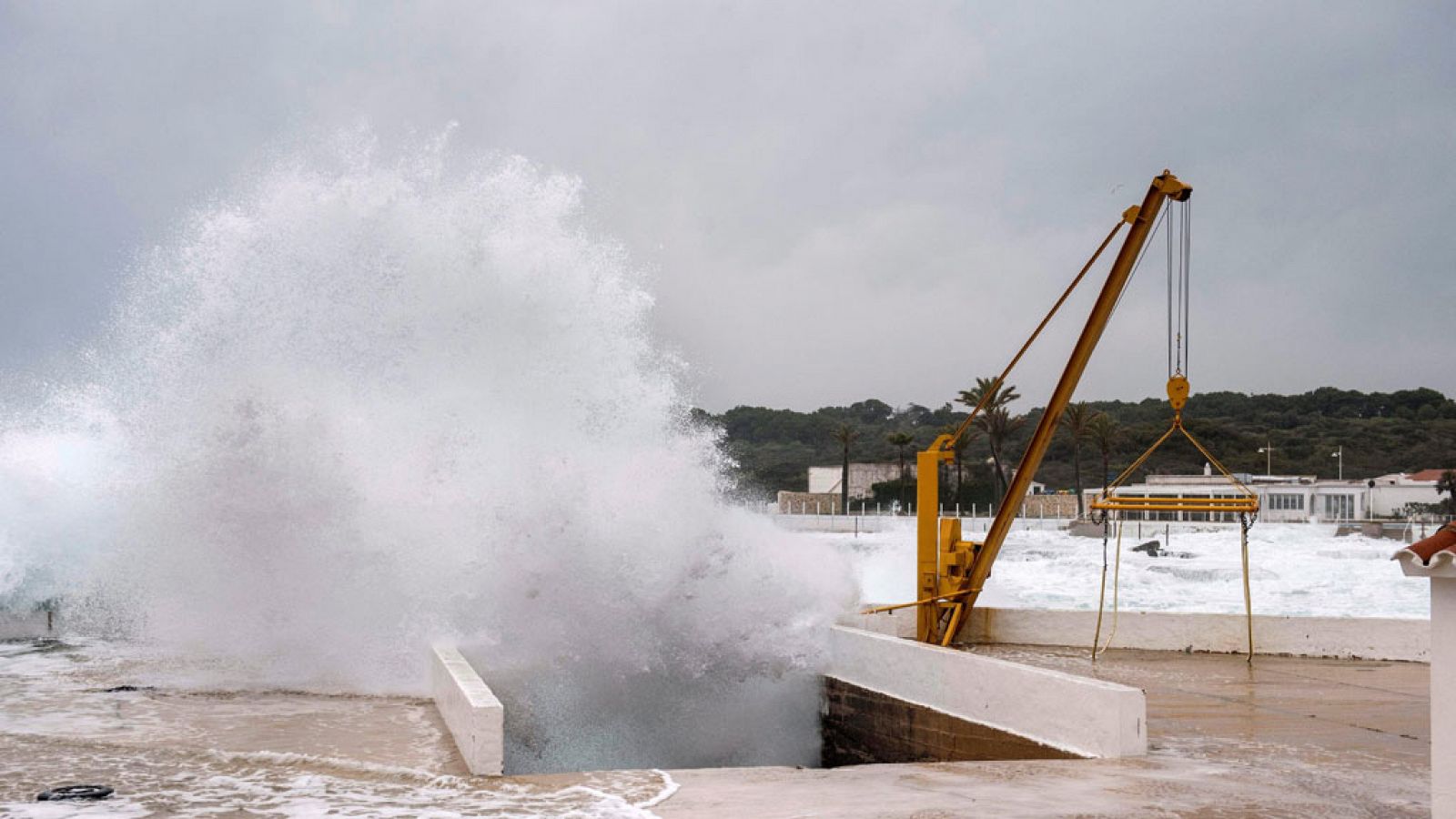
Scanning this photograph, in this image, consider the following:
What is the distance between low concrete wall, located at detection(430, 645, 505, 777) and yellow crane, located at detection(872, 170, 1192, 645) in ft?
16.9

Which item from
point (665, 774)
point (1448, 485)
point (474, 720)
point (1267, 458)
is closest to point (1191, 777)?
point (665, 774)

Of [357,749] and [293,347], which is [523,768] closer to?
[357,749]

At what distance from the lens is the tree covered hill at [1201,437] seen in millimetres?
92000

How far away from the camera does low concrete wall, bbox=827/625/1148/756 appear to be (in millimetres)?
8547

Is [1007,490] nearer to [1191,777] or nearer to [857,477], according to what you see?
[1191,777]

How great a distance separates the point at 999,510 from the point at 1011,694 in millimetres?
4334

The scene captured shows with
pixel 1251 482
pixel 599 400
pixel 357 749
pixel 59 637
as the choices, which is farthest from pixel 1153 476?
pixel 357 749

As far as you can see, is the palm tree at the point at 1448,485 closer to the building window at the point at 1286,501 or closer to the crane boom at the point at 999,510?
the building window at the point at 1286,501

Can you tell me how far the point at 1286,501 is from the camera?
7462 cm

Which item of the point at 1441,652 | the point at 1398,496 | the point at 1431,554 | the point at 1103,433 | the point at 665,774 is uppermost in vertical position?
the point at 1103,433

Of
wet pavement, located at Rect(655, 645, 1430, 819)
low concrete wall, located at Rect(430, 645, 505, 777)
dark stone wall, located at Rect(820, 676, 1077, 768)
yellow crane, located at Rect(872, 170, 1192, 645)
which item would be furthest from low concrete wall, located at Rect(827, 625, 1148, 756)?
low concrete wall, located at Rect(430, 645, 505, 777)

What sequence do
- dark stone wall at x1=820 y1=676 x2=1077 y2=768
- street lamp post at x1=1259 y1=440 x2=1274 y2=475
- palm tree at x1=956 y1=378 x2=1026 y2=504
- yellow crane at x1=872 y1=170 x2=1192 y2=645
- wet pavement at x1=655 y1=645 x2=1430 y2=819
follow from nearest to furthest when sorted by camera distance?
wet pavement at x1=655 y1=645 x2=1430 y2=819, dark stone wall at x1=820 y1=676 x2=1077 y2=768, yellow crane at x1=872 y1=170 x2=1192 y2=645, palm tree at x1=956 y1=378 x2=1026 y2=504, street lamp post at x1=1259 y1=440 x2=1274 y2=475

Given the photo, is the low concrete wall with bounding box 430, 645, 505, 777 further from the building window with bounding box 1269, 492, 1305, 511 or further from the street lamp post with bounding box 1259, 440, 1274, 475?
the street lamp post with bounding box 1259, 440, 1274, 475

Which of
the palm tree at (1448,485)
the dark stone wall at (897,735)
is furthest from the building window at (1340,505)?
the dark stone wall at (897,735)
